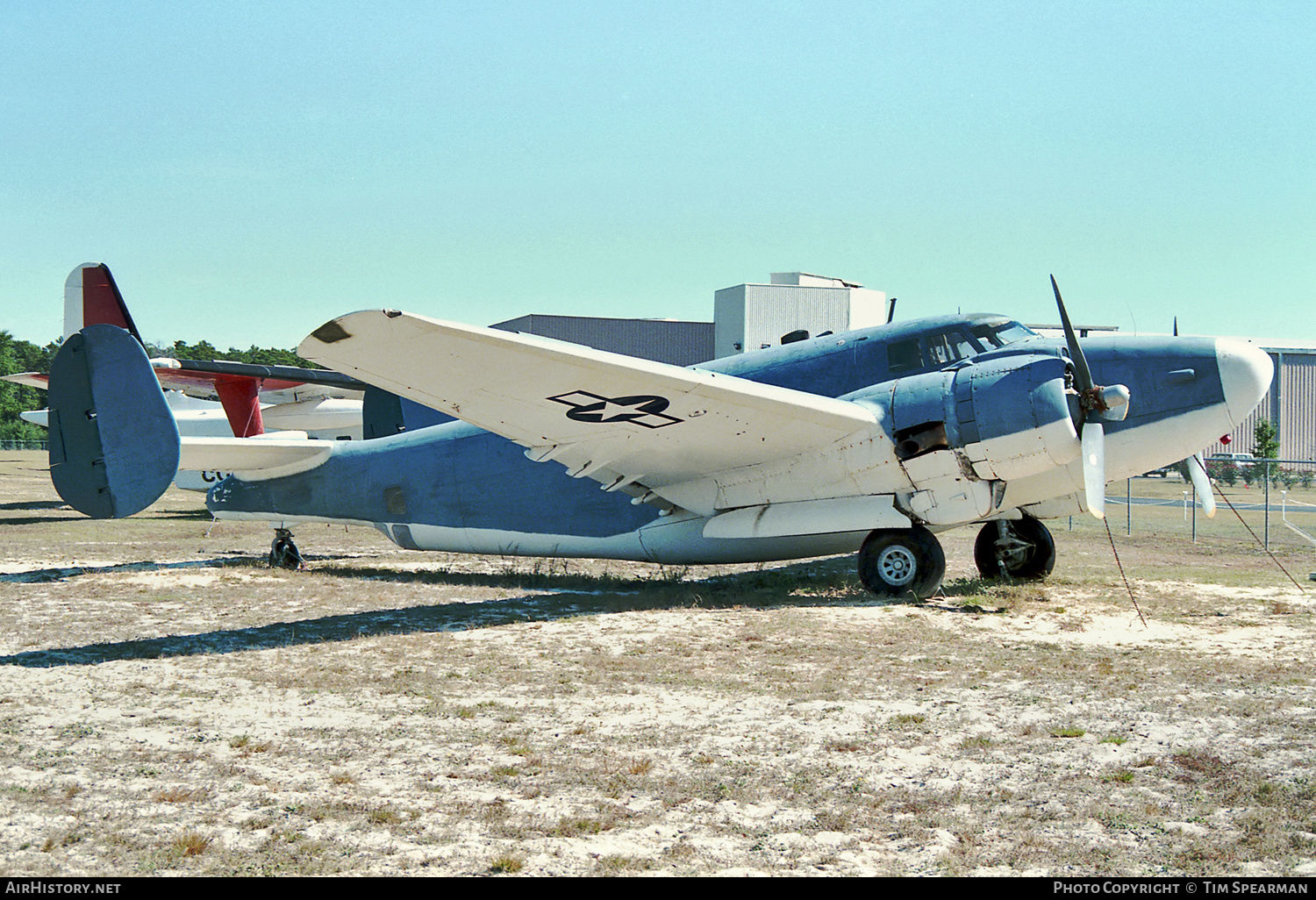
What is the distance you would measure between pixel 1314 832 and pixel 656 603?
25.1 feet

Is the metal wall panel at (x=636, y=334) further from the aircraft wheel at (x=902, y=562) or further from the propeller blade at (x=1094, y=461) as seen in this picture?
the propeller blade at (x=1094, y=461)

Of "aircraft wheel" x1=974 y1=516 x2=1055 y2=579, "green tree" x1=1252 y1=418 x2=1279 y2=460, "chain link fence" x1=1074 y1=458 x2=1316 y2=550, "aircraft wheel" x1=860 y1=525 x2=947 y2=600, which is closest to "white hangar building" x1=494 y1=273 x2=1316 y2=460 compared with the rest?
"chain link fence" x1=1074 y1=458 x2=1316 y2=550

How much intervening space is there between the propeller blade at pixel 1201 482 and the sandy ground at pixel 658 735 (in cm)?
124

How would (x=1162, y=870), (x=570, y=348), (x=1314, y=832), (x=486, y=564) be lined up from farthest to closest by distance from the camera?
(x=486, y=564)
(x=570, y=348)
(x=1314, y=832)
(x=1162, y=870)

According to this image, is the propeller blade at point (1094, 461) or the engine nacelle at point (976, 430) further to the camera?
the engine nacelle at point (976, 430)

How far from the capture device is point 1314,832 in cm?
406

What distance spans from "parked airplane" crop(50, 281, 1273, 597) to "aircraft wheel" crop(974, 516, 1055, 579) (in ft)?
→ 1.77

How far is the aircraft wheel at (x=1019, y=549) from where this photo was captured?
1306cm

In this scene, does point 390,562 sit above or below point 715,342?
below

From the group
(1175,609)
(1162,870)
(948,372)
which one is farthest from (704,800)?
(1175,609)

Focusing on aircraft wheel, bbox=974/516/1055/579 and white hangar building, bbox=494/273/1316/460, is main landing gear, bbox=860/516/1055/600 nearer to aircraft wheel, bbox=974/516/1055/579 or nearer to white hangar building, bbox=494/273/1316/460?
aircraft wheel, bbox=974/516/1055/579

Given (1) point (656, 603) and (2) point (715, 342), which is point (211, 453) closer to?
(1) point (656, 603)

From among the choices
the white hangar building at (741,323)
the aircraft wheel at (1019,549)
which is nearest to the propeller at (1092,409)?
the aircraft wheel at (1019,549)

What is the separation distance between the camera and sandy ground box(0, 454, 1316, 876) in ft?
13.0
